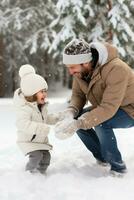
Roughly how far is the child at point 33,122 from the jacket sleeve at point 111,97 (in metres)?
0.59

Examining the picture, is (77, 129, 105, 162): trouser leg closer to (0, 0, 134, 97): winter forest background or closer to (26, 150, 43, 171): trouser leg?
(26, 150, 43, 171): trouser leg

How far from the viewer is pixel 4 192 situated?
15.1 feet

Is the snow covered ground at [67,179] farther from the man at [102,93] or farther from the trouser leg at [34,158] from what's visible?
the man at [102,93]

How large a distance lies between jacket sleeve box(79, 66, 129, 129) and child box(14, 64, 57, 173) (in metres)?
0.59

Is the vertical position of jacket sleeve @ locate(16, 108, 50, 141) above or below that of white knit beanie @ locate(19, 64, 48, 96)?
below

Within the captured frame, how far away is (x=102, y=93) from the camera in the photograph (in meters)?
5.12

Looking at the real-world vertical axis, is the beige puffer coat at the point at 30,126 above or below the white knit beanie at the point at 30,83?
below

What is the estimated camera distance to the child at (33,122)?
5.12 m

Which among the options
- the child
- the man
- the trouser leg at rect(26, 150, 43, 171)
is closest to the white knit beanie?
the child

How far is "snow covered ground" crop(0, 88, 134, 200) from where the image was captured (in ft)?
14.8

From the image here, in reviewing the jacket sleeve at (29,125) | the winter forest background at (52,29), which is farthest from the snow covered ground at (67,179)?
the winter forest background at (52,29)

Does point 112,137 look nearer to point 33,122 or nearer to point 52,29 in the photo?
point 33,122

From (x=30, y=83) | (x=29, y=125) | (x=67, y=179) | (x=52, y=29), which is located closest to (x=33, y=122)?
(x=29, y=125)

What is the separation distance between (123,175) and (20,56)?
20.0 metres
